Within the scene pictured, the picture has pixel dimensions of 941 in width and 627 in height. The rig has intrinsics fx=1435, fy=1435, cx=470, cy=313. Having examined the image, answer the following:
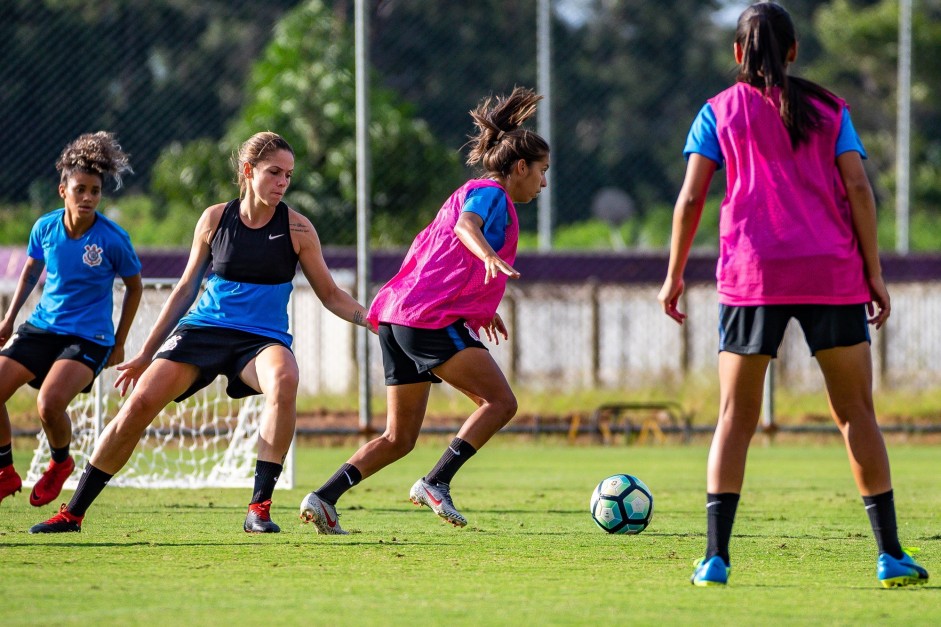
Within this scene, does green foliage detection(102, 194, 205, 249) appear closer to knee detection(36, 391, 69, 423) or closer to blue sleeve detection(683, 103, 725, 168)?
knee detection(36, 391, 69, 423)

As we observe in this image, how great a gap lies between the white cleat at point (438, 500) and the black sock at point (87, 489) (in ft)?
4.75

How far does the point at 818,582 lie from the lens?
5.20 meters

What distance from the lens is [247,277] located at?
678cm

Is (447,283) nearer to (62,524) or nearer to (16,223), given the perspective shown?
(62,524)

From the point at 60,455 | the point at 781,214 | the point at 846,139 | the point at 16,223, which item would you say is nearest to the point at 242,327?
the point at 60,455

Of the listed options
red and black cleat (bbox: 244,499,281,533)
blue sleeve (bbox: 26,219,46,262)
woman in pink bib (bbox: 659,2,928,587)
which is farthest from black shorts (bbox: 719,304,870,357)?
blue sleeve (bbox: 26,219,46,262)

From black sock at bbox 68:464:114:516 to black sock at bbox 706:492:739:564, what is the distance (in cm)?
294

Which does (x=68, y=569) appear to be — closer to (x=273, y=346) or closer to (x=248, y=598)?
(x=248, y=598)

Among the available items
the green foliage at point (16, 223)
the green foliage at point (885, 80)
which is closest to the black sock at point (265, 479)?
the green foliage at point (16, 223)

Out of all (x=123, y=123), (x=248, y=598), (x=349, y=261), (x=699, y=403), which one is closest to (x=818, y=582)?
(x=248, y=598)

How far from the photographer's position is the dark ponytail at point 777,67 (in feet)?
16.0

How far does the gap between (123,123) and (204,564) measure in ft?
54.7

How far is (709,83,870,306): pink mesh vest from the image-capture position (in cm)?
488

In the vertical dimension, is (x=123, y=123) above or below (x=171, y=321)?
above
